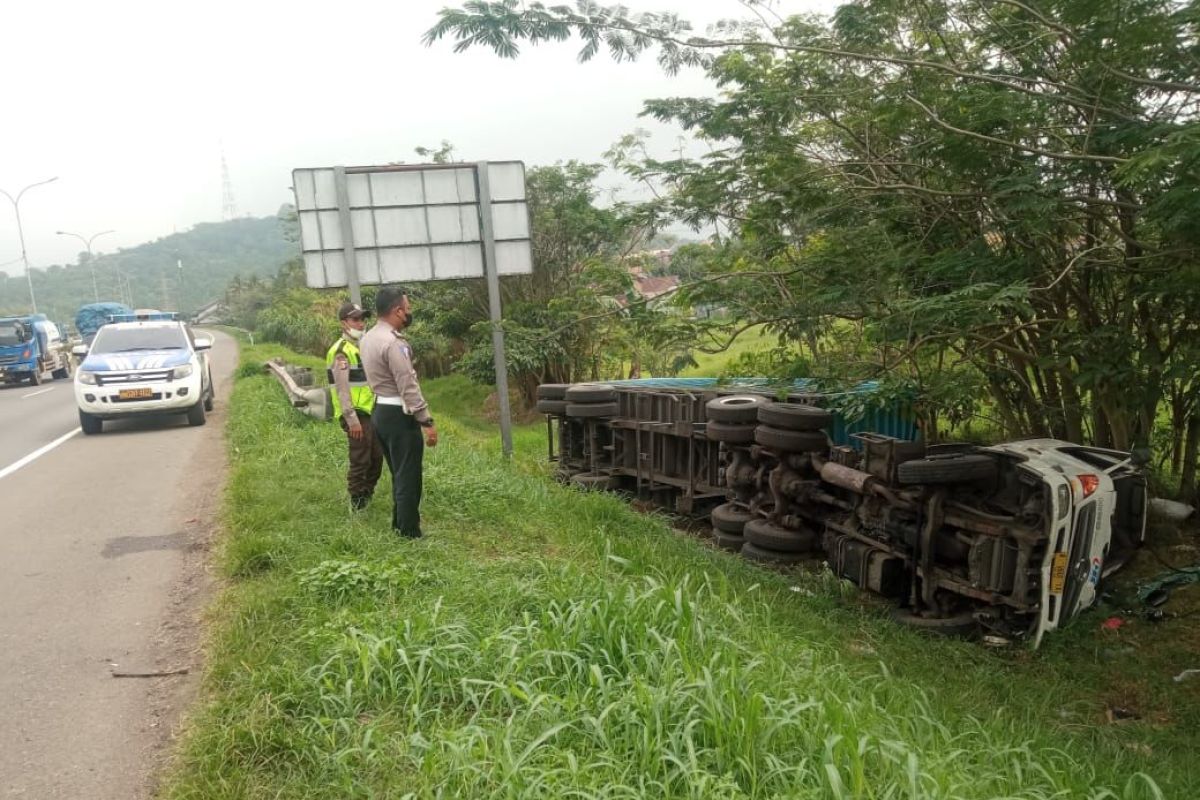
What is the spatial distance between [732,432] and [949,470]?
7.88 ft

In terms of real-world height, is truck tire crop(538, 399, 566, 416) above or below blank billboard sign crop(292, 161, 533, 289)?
below

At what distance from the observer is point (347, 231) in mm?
9898

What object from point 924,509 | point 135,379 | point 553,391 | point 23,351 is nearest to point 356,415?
point 924,509

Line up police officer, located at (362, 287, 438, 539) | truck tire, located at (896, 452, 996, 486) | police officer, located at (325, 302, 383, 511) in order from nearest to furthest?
police officer, located at (362, 287, 438, 539) → truck tire, located at (896, 452, 996, 486) → police officer, located at (325, 302, 383, 511)

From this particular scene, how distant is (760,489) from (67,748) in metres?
5.94

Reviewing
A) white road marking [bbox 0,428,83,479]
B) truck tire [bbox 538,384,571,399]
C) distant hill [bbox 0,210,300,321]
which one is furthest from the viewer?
distant hill [bbox 0,210,300,321]

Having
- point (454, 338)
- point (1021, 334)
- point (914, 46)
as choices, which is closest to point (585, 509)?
point (1021, 334)

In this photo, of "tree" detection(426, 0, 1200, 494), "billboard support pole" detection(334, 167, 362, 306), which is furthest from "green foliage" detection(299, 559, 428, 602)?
"billboard support pole" detection(334, 167, 362, 306)

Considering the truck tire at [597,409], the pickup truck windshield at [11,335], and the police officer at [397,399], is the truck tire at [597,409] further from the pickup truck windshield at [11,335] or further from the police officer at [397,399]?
the pickup truck windshield at [11,335]

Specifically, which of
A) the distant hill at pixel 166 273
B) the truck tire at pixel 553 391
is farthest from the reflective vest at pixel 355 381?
the distant hill at pixel 166 273

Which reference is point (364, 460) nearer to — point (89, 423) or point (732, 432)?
point (732, 432)

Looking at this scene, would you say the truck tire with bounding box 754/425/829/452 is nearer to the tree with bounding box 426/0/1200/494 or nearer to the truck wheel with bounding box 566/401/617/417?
the tree with bounding box 426/0/1200/494

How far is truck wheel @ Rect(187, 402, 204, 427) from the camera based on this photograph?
13.4 meters

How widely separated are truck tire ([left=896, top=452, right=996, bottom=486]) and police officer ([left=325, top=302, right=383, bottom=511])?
3.85 metres
